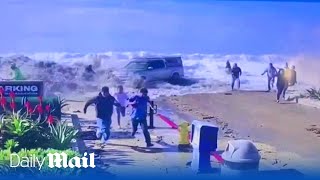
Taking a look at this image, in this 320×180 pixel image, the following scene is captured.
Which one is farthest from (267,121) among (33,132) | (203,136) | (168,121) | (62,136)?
(33,132)

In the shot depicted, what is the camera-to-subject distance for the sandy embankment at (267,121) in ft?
10.5

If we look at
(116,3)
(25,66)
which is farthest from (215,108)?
(25,66)

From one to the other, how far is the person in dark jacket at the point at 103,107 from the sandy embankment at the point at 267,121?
25 cm

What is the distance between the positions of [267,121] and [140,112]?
54 centimetres

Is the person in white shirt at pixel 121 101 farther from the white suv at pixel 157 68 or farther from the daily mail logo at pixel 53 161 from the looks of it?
the daily mail logo at pixel 53 161

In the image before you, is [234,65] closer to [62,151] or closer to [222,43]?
[222,43]

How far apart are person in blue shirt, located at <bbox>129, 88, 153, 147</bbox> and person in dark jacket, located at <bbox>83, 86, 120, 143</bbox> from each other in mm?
71

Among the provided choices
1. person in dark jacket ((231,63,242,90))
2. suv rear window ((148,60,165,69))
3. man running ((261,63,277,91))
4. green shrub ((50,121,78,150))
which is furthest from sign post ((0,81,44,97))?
man running ((261,63,277,91))

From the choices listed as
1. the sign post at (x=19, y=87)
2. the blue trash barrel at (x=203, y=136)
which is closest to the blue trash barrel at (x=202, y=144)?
the blue trash barrel at (x=203, y=136)

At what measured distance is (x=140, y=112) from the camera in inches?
124

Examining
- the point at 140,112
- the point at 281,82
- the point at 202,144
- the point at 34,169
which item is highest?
the point at 281,82

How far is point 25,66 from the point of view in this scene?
3.08 metres

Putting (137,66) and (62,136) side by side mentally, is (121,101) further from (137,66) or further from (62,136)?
(62,136)

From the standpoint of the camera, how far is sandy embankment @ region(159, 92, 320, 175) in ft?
10.5
